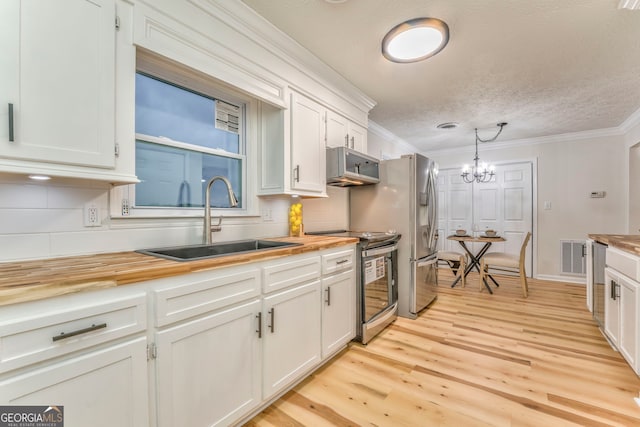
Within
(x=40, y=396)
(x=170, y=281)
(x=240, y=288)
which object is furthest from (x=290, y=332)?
(x=40, y=396)

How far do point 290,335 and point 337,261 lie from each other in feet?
2.18

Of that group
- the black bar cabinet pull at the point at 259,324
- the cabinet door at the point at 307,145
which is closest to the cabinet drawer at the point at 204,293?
the black bar cabinet pull at the point at 259,324

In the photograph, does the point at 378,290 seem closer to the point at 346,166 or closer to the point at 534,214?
the point at 346,166

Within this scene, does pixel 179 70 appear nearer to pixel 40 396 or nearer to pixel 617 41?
pixel 40 396

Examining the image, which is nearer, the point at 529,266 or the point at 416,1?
the point at 416,1

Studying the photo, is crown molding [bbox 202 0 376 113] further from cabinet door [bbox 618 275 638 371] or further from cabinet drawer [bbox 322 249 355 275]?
cabinet door [bbox 618 275 638 371]

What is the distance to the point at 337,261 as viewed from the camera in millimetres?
2197

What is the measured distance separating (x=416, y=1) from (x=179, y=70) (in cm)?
155

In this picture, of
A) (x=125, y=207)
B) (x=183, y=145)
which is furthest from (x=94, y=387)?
(x=183, y=145)

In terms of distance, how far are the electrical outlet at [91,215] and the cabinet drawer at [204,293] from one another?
2.19 feet

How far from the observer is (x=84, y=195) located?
1.45 meters

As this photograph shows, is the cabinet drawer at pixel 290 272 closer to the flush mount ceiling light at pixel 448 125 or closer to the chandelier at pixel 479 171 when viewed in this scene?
Result: the flush mount ceiling light at pixel 448 125

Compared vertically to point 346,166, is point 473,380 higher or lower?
lower

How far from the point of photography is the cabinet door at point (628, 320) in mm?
1884
